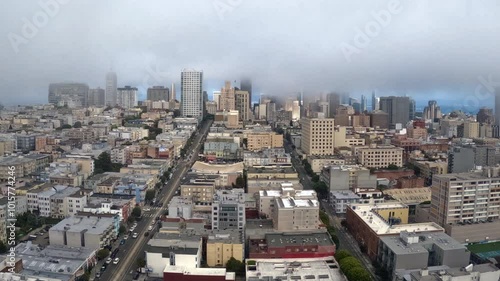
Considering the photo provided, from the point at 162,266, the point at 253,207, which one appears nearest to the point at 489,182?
the point at 253,207

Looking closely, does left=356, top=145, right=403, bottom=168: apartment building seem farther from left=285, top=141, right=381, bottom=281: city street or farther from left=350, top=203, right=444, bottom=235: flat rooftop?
left=350, top=203, right=444, bottom=235: flat rooftop

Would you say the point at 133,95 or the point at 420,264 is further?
the point at 133,95

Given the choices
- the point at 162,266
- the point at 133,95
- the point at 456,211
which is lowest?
the point at 162,266

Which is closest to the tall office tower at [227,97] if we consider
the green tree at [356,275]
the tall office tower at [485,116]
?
the tall office tower at [485,116]

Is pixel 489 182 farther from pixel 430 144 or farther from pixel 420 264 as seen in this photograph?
pixel 430 144

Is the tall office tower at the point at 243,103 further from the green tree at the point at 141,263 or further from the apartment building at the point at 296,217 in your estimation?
the green tree at the point at 141,263

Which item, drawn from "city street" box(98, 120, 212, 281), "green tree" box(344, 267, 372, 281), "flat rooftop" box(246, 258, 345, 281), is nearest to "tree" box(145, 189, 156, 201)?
"city street" box(98, 120, 212, 281)

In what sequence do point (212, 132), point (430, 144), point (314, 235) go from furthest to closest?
1. point (212, 132)
2. point (430, 144)
3. point (314, 235)

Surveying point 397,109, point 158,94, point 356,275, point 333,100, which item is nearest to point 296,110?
→ point 333,100

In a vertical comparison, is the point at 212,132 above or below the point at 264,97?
below
